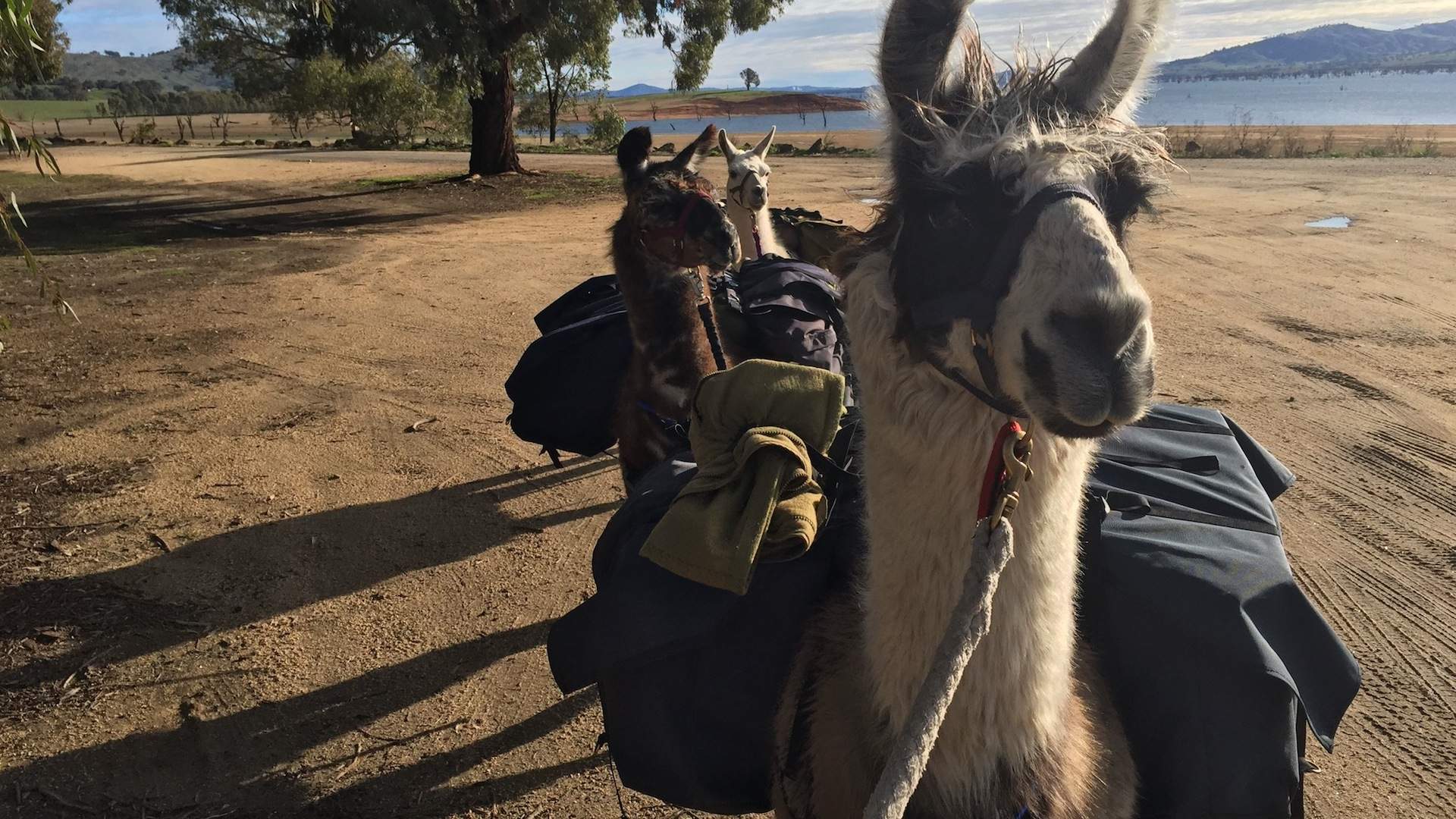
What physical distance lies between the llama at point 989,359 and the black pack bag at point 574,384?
113 inches

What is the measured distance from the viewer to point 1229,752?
1883mm

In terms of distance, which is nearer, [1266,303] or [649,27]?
[1266,303]

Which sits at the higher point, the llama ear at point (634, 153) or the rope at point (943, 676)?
the llama ear at point (634, 153)

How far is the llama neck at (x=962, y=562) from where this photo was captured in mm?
1567

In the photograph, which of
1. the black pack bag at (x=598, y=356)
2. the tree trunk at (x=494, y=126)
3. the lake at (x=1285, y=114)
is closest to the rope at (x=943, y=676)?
the black pack bag at (x=598, y=356)

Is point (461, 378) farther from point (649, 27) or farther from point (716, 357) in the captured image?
point (649, 27)

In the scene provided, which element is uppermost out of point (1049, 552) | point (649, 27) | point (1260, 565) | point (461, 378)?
point (649, 27)

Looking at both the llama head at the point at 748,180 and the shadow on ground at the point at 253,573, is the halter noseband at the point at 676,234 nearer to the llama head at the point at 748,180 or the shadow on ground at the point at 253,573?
the shadow on ground at the point at 253,573

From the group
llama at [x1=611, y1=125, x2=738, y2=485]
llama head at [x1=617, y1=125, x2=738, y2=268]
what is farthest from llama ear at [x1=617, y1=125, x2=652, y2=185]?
llama at [x1=611, y1=125, x2=738, y2=485]

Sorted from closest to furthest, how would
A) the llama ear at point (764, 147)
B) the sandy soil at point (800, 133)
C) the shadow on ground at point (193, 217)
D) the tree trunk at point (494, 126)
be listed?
the llama ear at point (764, 147) < the shadow on ground at point (193, 217) < the tree trunk at point (494, 126) < the sandy soil at point (800, 133)

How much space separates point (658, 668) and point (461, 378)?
5.25 meters

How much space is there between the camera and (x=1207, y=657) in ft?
6.33

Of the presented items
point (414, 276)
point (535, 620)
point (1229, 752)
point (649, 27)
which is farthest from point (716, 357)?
point (649, 27)

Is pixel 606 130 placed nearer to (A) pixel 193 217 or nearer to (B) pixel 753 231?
(A) pixel 193 217
